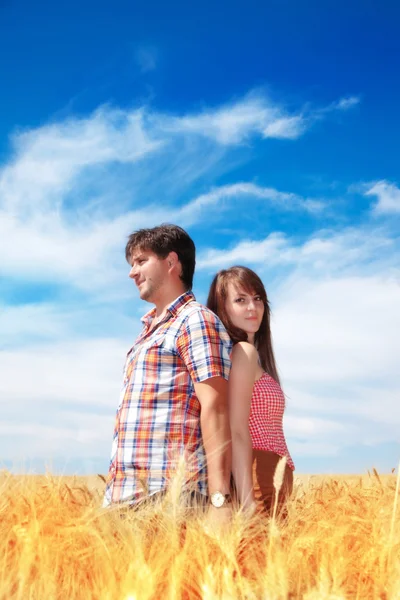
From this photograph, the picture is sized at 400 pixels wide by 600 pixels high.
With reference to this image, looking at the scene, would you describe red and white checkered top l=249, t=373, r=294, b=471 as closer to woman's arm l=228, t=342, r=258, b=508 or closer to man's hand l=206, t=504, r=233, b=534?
woman's arm l=228, t=342, r=258, b=508

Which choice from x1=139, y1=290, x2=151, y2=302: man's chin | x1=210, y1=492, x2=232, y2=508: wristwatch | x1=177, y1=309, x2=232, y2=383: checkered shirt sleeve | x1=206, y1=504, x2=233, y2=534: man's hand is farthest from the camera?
x1=139, y1=290, x2=151, y2=302: man's chin

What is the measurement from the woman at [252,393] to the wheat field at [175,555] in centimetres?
29

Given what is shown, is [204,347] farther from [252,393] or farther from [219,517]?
[219,517]

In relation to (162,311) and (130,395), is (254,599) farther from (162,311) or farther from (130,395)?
(162,311)

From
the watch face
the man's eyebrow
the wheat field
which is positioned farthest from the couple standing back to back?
the wheat field

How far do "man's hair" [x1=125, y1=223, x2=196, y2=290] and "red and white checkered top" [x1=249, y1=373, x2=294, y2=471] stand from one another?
0.65 m

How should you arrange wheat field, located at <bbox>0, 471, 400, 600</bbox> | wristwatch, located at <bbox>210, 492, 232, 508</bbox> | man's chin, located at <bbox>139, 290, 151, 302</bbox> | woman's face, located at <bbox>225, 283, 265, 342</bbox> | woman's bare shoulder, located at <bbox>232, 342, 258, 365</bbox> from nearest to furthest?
1. wheat field, located at <bbox>0, 471, 400, 600</bbox>
2. wristwatch, located at <bbox>210, 492, 232, 508</bbox>
3. woman's bare shoulder, located at <bbox>232, 342, 258, 365</bbox>
4. man's chin, located at <bbox>139, 290, 151, 302</bbox>
5. woman's face, located at <bbox>225, 283, 265, 342</bbox>

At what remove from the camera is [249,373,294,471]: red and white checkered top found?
11.2 feet

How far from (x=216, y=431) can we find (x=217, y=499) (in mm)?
280

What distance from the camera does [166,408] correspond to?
3105 mm

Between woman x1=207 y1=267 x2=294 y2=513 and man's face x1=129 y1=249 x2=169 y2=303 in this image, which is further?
man's face x1=129 y1=249 x2=169 y2=303

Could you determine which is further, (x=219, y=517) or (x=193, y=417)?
(x=193, y=417)

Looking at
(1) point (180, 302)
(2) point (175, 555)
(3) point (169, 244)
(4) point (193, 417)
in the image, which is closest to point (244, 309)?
(1) point (180, 302)

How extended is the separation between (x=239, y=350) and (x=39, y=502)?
43.8 inches
